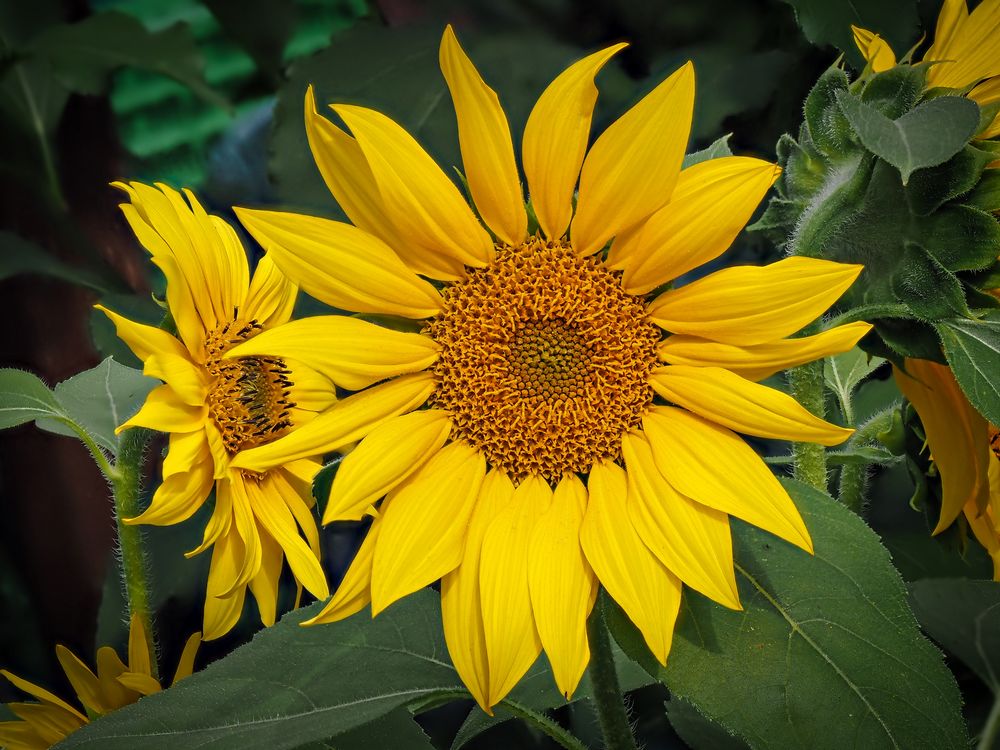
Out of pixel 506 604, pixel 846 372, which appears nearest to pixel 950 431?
pixel 846 372

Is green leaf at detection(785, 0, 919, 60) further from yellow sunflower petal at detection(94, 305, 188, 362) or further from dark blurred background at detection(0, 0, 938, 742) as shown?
yellow sunflower petal at detection(94, 305, 188, 362)

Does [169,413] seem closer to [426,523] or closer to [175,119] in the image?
[426,523]

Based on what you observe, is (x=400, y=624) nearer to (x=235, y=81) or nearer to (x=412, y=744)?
(x=412, y=744)

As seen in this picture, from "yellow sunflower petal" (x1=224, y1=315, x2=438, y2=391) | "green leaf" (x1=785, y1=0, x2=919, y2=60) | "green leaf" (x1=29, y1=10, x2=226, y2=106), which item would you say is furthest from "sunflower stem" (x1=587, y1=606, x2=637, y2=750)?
"green leaf" (x1=29, y1=10, x2=226, y2=106)

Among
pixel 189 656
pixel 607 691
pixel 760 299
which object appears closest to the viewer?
pixel 760 299

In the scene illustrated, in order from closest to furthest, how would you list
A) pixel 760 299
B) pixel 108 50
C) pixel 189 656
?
pixel 760 299, pixel 189 656, pixel 108 50

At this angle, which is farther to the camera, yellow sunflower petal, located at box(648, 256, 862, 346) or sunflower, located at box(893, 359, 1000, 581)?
sunflower, located at box(893, 359, 1000, 581)

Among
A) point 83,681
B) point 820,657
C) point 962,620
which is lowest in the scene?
point 962,620

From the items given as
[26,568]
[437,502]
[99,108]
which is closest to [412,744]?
[437,502]
